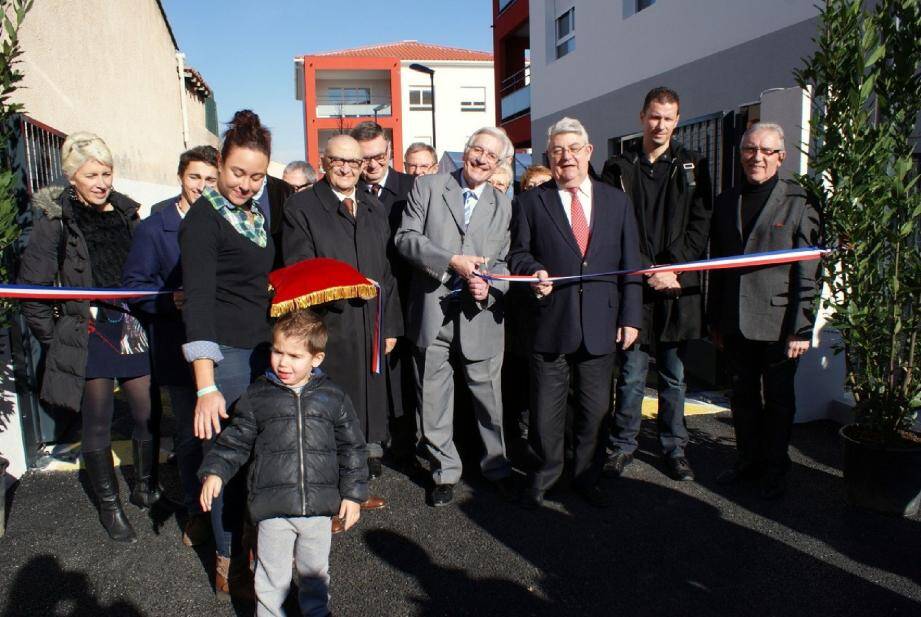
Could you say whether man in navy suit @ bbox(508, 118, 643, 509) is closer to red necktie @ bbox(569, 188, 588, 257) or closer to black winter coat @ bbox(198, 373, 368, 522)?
red necktie @ bbox(569, 188, 588, 257)

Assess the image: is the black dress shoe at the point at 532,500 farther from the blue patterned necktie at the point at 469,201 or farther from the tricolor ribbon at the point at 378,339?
the blue patterned necktie at the point at 469,201

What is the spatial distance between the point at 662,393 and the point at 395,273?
1917 mm

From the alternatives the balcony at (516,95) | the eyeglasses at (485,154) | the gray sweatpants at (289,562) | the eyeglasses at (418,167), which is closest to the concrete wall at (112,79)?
the eyeglasses at (418,167)

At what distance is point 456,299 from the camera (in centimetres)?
409

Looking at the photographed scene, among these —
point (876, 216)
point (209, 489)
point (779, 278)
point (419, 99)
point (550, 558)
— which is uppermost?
point (419, 99)

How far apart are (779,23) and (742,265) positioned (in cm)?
630

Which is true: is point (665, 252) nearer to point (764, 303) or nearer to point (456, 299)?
point (764, 303)

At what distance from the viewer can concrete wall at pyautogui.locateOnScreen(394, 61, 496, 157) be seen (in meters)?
46.4

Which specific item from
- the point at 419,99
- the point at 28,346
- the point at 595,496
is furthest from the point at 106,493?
the point at 419,99

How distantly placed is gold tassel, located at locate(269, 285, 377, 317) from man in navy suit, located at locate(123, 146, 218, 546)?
2.37 ft

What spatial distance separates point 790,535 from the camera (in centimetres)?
363

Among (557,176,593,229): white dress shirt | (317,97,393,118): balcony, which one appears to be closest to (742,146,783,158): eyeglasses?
(557,176,593,229): white dress shirt

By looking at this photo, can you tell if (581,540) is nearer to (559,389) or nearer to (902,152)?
(559,389)

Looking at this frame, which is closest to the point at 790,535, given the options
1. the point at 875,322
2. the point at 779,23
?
the point at 875,322
